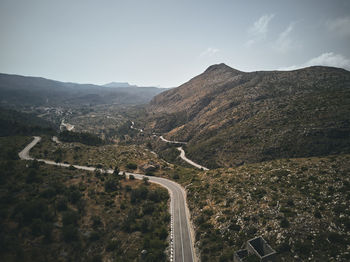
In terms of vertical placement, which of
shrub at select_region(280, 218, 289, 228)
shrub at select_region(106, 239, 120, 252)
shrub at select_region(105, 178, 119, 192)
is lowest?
shrub at select_region(106, 239, 120, 252)

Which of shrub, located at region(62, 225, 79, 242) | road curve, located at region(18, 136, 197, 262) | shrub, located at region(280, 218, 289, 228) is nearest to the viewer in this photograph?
shrub, located at region(280, 218, 289, 228)

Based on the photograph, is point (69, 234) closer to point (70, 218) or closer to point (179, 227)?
point (70, 218)

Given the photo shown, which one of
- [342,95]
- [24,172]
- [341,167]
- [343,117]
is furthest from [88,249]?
[342,95]

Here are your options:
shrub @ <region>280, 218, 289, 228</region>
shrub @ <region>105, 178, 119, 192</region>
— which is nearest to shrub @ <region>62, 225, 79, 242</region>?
shrub @ <region>105, 178, 119, 192</region>

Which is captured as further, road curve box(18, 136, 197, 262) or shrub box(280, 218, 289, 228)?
road curve box(18, 136, 197, 262)

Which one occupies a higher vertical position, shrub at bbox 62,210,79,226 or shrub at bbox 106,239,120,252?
shrub at bbox 62,210,79,226

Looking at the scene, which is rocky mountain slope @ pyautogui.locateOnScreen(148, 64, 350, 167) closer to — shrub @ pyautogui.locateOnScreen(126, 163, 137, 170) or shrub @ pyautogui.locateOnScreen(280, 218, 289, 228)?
shrub @ pyautogui.locateOnScreen(126, 163, 137, 170)

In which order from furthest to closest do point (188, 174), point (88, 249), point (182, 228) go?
point (188, 174), point (182, 228), point (88, 249)

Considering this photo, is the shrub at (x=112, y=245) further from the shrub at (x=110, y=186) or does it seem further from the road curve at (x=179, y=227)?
the shrub at (x=110, y=186)

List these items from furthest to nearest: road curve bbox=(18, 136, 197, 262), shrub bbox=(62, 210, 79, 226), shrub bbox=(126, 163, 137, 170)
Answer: shrub bbox=(126, 163, 137, 170) < shrub bbox=(62, 210, 79, 226) < road curve bbox=(18, 136, 197, 262)

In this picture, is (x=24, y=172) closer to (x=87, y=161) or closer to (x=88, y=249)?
(x=87, y=161)

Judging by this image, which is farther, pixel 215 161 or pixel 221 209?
pixel 215 161
